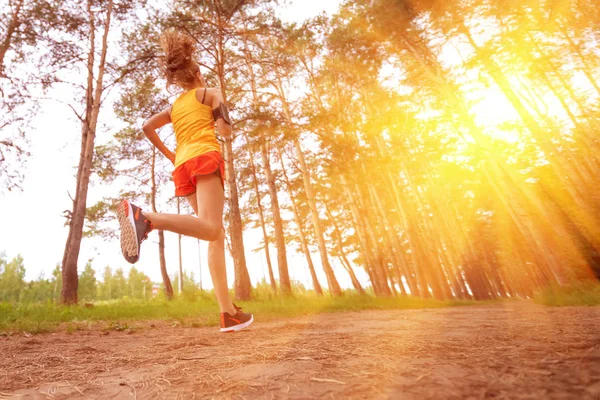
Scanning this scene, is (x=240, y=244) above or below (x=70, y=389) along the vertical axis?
above

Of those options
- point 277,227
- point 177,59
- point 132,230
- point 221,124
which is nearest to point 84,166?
point 277,227

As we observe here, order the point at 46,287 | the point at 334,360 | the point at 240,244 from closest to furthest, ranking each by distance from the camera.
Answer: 1. the point at 334,360
2. the point at 240,244
3. the point at 46,287

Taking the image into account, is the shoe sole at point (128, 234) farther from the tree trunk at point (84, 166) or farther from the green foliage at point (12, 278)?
the green foliage at point (12, 278)

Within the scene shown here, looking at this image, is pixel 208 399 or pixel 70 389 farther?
pixel 70 389

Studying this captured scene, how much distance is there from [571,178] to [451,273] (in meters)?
9.04

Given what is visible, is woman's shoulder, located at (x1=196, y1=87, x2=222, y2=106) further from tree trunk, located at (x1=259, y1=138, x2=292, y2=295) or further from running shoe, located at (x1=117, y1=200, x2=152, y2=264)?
tree trunk, located at (x1=259, y1=138, x2=292, y2=295)

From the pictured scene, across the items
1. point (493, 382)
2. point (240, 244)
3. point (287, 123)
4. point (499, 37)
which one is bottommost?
point (493, 382)

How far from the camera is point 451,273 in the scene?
1800 centimetres

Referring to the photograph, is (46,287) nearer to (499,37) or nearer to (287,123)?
(287,123)

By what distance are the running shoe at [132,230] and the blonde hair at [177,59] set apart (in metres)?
1.32

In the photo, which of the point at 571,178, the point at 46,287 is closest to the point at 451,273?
the point at 571,178

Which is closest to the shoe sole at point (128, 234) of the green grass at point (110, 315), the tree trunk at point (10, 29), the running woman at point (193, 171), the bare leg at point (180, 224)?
the running woman at point (193, 171)

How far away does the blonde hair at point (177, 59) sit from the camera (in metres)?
2.79

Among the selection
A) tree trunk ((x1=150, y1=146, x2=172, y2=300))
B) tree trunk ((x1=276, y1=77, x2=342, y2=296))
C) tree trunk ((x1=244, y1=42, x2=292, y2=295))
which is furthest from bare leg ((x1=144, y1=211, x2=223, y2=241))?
tree trunk ((x1=150, y1=146, x2=172, y2=300))
